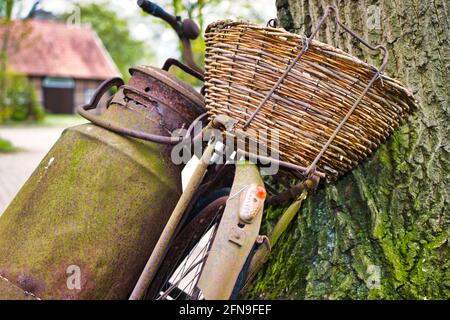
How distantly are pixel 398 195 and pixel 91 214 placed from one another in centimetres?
115

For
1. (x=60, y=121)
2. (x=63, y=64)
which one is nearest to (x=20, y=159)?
(x=60, y=121)

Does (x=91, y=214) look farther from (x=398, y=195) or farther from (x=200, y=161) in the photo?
(x=398, y=195)

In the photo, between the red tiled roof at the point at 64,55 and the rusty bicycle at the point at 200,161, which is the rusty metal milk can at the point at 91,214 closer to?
the rusty bicycle at the point at 200,161

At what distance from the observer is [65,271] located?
1.87m

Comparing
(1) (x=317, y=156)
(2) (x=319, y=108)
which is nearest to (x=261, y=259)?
(1) (x=317, y=156)

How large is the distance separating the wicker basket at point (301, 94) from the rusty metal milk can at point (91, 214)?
35 cm

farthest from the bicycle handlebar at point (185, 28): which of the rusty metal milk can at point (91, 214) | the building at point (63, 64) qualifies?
the building at point (63, 64)

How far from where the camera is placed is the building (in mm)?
33688

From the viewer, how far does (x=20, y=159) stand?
12945mm

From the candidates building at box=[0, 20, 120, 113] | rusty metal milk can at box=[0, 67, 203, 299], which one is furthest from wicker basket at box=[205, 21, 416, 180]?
building at box=[0, 20, 120, 113]

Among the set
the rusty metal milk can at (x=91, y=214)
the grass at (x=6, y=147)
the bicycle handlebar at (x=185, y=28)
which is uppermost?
the bicycle handlebar at (x=185, y=28)

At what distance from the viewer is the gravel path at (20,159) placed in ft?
28.0

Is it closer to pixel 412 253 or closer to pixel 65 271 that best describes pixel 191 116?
pixel 65 271

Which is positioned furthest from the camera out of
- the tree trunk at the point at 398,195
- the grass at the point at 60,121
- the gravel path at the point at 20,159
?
the grass at the point at 60,121
